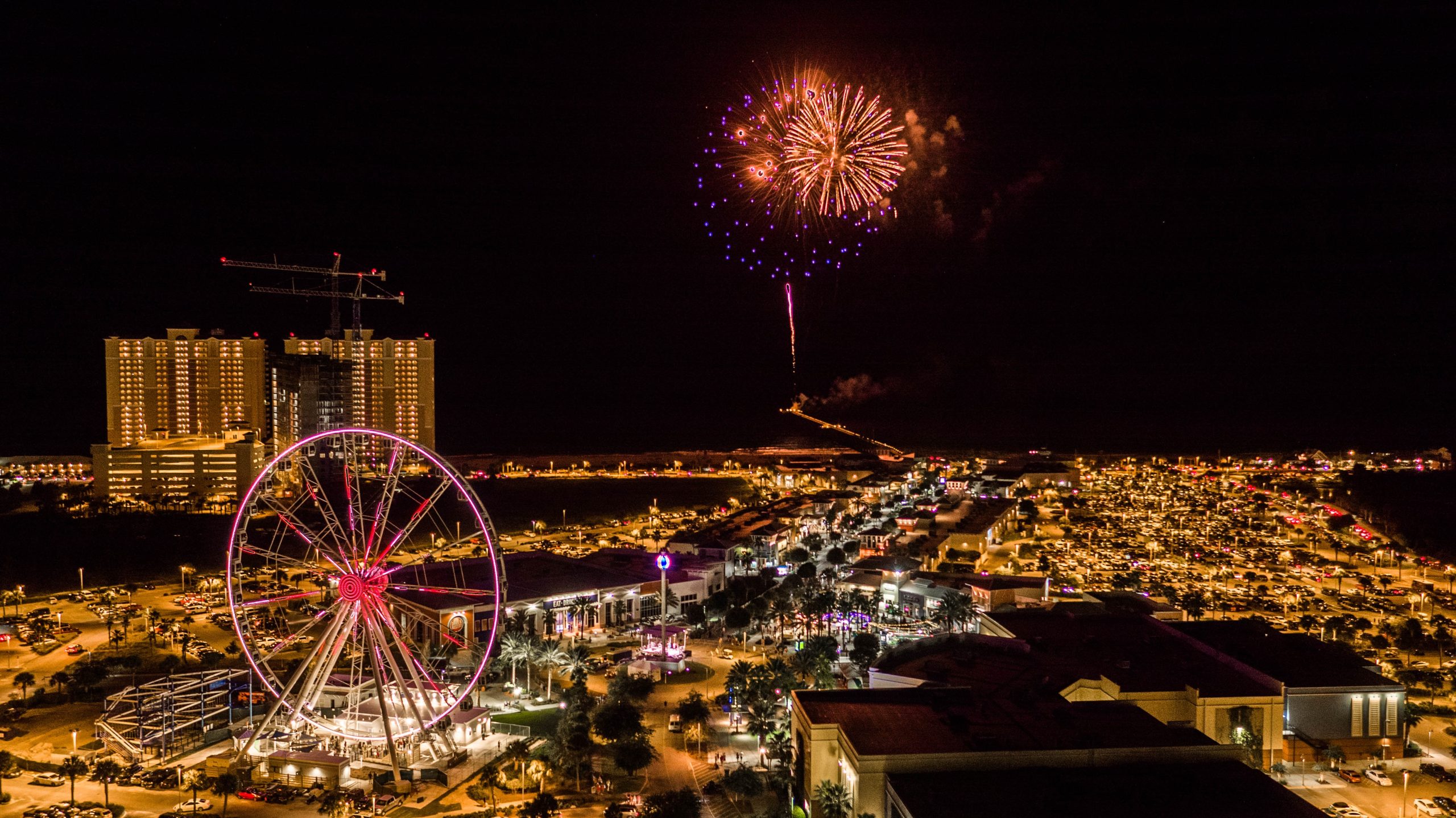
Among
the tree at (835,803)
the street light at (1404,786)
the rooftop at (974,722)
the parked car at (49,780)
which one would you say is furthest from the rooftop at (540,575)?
the street light at (1404,786)

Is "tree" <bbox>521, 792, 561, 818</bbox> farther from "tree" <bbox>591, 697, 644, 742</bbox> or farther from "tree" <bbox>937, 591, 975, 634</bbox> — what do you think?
"tree" <bbox>937, 591, 975, 634</bbox>

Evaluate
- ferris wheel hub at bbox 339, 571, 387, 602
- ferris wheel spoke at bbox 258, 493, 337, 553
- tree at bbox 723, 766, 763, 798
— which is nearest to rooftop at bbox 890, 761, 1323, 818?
tree at bbox 723, 766, 763, 798

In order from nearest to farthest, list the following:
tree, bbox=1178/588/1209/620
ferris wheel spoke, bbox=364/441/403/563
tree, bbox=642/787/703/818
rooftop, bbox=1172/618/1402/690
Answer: tree, bbox=642/787/703/818
ferris wheel spoke, bbox=364/441/403/563
rooftop, bbox=1172/618/1402/690
tree, bbox=1178/588/1209/620

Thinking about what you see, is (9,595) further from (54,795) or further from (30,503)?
(30,503)

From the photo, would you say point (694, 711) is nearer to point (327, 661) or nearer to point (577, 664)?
point (577, 664)

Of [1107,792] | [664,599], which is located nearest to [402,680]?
[664,599]

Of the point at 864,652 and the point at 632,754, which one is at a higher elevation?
the point at 864,652

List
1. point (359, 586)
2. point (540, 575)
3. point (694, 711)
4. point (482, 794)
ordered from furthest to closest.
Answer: point (540, 575) → point (694, 711) → point (359, 586) → point (482, 794)
